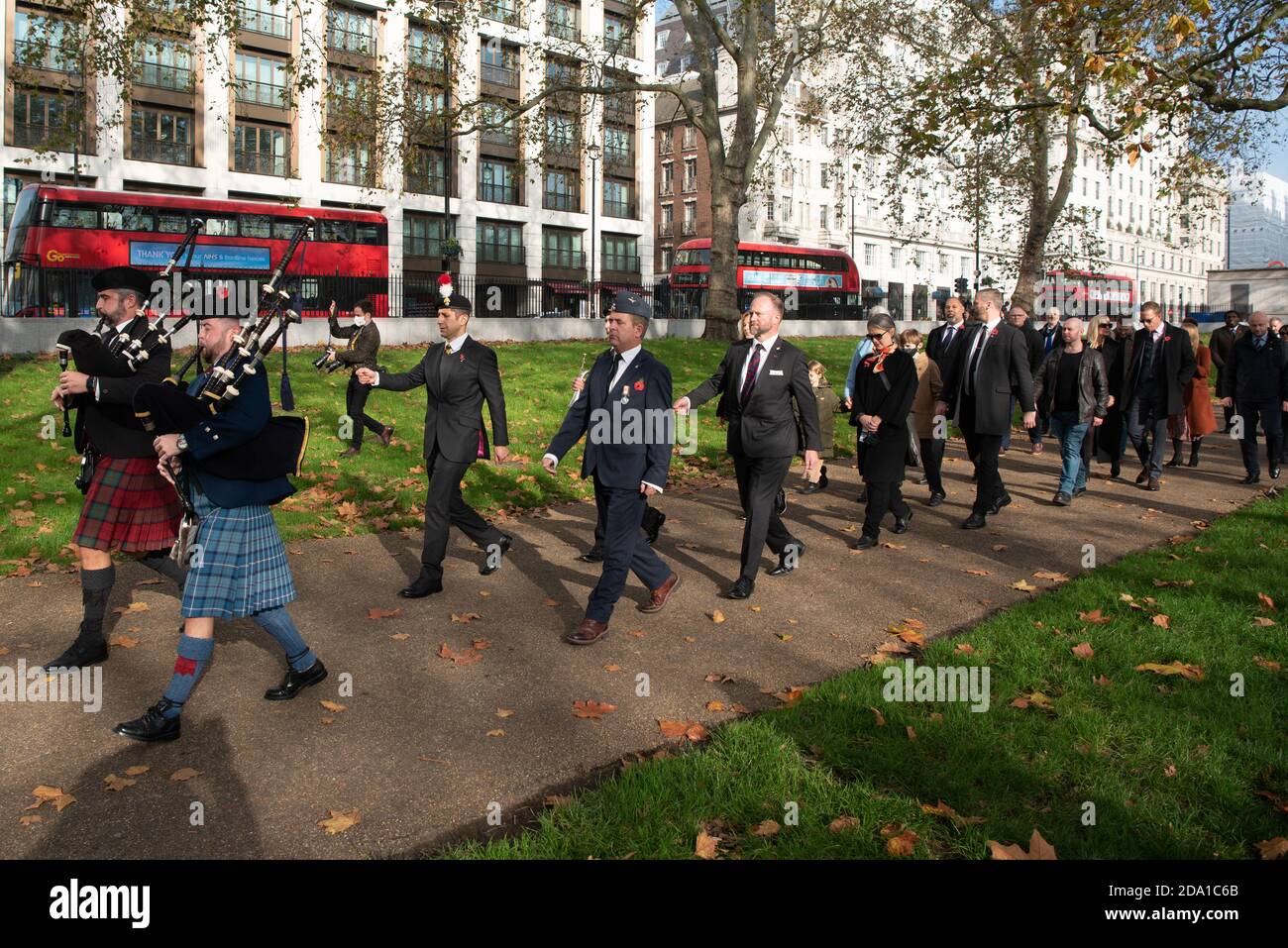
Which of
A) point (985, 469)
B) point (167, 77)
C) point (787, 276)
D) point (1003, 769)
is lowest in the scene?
point (1003, 769)

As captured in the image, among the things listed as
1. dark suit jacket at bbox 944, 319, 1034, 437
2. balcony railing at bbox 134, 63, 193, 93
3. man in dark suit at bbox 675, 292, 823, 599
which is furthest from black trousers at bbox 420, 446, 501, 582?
balcony railing at bbox 134, 63, 193, 93

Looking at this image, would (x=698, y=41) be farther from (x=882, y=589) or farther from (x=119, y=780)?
(x=119, y=780)

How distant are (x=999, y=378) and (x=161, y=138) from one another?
4155cm

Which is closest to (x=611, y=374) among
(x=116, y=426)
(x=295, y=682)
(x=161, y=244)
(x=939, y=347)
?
(x=295, y=682)

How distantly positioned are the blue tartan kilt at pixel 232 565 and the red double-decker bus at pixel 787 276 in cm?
3386

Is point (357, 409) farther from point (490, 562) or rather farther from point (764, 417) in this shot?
point (764, 417)

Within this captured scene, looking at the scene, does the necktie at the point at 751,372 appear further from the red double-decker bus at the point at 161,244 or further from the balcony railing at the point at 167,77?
the balcony railing at the point at 167,77

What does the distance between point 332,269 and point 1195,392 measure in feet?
78.2

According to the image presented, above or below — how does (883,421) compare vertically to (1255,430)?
above

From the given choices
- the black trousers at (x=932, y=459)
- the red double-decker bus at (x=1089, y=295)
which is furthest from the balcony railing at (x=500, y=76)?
the black trousers at (x=932, y=459)

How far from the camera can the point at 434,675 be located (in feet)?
18.4

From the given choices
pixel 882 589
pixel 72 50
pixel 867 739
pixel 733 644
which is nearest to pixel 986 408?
pixel 882 589

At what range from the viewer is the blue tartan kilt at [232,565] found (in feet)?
15.6

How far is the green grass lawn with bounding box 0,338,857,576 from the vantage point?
8969 millimetres
